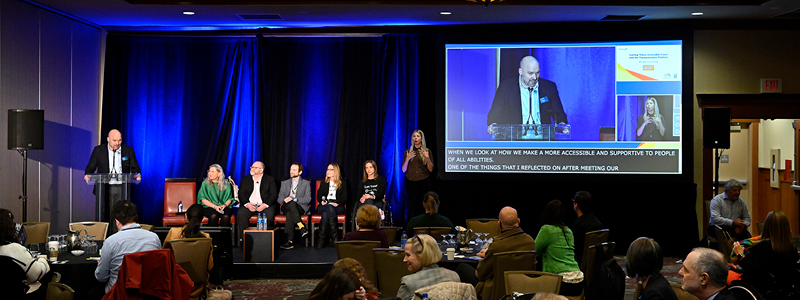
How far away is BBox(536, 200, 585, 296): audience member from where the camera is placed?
496 centimetres

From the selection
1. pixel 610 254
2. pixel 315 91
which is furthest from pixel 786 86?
pixel 315 91

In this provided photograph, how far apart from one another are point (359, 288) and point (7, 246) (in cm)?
263

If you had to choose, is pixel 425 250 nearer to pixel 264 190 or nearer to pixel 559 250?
pixel 559 250

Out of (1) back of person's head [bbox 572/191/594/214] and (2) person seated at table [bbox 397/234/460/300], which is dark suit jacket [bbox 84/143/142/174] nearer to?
(1) back of person's head [bbox 572/191/594/214]

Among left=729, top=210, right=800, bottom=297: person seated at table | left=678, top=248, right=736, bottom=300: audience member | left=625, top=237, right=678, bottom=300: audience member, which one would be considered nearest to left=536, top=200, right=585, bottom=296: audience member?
left=729, top=210, right=800, bottom=297: person seated at table

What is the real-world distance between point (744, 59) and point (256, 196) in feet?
21.9

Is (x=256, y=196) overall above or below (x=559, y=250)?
above

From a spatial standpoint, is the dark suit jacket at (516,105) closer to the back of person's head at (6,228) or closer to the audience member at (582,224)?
the audience member at (582,224)

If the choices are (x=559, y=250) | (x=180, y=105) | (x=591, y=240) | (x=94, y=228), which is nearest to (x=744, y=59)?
(x=591, y=240)

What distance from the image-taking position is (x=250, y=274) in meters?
7.27

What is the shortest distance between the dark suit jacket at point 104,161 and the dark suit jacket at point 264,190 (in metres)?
1.39

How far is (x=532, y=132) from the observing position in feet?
29.3

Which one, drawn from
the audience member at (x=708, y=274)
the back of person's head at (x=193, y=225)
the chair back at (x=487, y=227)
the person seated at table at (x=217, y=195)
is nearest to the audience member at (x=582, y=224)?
the chair back at (x=487, y=227)

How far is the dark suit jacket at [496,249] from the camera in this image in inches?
183
